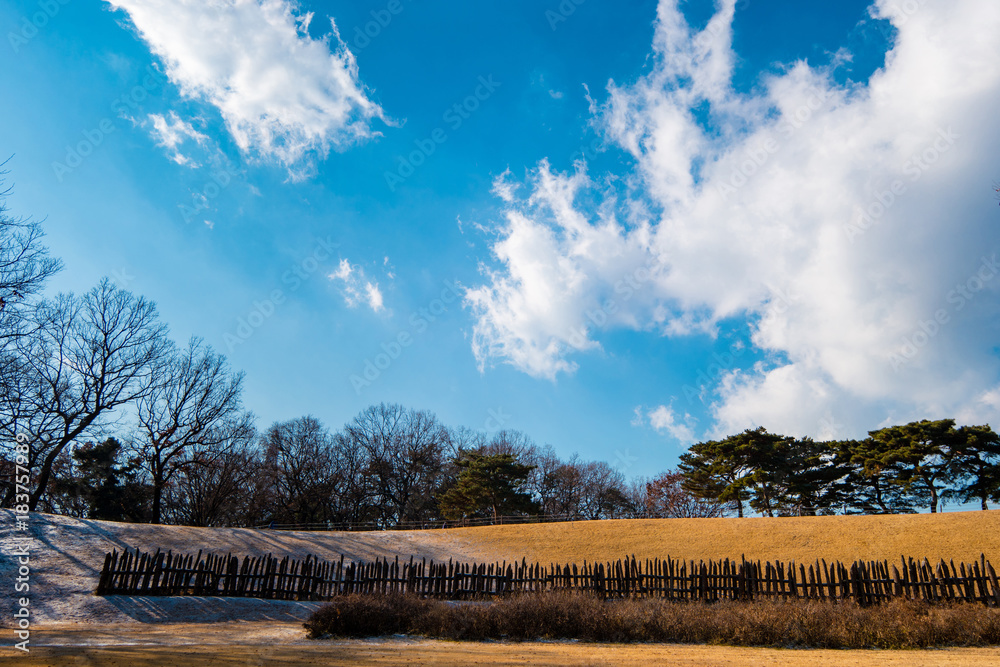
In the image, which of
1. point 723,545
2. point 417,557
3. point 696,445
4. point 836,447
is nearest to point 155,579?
point 417,557

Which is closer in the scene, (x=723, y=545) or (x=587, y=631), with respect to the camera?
(x=587, y=631)

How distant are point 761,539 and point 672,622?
1794 cm

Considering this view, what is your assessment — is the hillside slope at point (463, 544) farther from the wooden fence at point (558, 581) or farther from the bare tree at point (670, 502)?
the bare tree at point (670, 502)

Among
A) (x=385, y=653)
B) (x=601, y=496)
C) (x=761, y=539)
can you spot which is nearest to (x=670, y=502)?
(x=601, y=496)

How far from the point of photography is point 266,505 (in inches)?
1871

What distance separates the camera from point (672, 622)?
527 inches

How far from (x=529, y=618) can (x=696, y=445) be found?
37.1m

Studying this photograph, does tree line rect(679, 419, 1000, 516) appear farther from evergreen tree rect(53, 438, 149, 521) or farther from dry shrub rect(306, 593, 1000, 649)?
evergreen tree rect(53, 438, 149, 521)

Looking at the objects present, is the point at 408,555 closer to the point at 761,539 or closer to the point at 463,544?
the point at 463,544

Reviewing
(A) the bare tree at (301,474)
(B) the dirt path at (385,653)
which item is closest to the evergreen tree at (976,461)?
(B) the dirt path at (385,653)

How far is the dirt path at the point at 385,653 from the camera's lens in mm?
9133

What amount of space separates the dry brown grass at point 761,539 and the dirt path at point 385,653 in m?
15.0

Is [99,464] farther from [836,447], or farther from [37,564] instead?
[836,447]

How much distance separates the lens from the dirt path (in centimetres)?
913
